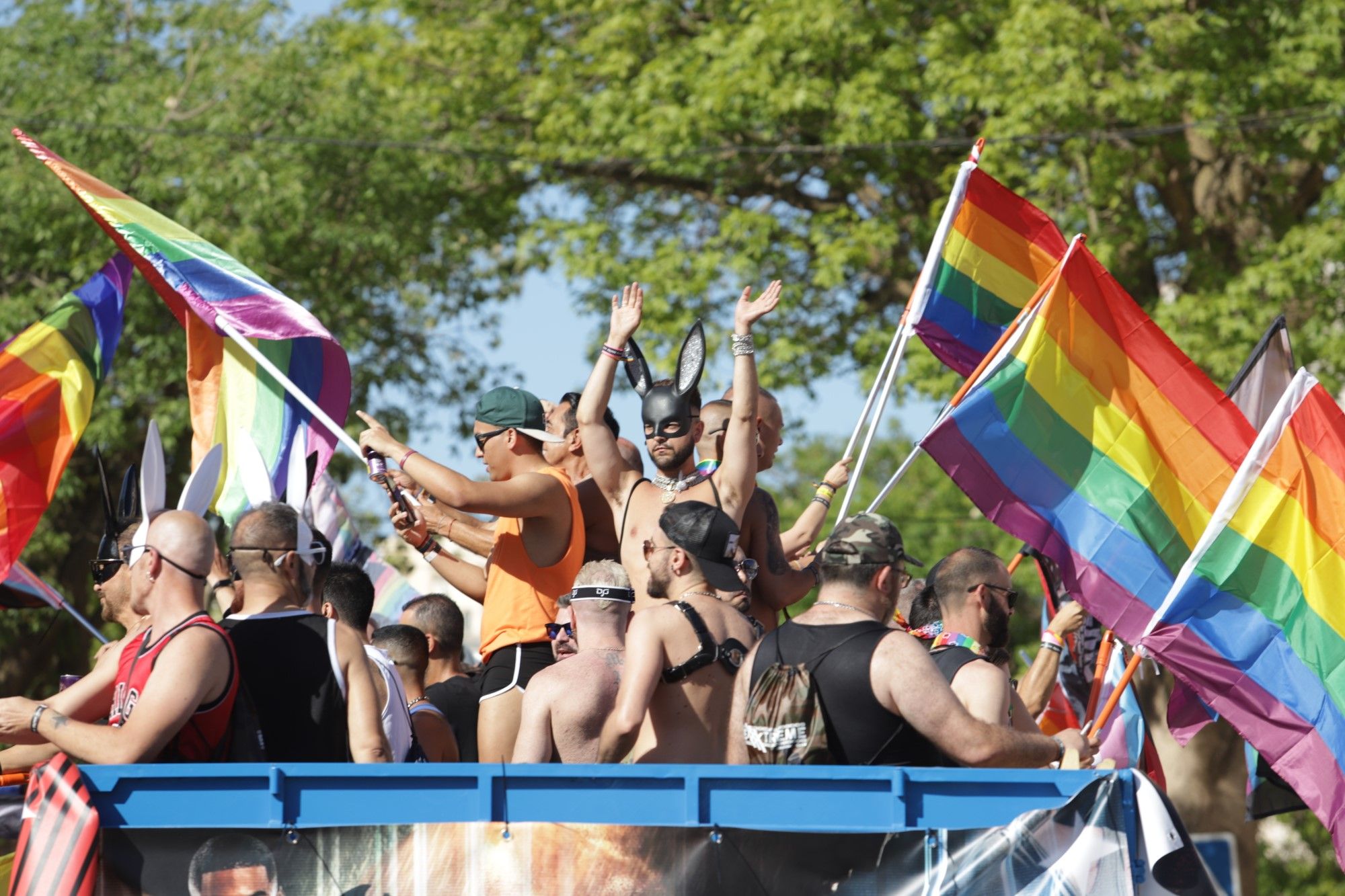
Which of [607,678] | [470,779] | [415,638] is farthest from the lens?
[415,638]

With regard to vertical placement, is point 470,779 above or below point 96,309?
below

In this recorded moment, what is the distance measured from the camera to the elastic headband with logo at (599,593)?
5348mm

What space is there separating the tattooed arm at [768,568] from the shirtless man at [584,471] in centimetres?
62

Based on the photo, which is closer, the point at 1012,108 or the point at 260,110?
the point at 1012,108

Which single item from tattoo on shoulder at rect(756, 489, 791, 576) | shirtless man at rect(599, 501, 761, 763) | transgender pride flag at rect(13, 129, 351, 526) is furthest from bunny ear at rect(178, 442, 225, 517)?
transgender pride flag at rect(13, 129, 351, 526)

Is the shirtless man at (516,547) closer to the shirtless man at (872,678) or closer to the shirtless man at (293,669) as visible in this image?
the shirtless man at (293,669)

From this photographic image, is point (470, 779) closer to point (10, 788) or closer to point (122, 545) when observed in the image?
point (10, 788)

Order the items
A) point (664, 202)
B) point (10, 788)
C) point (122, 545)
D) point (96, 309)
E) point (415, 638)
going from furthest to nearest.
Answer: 1. point (664, 202)
2. point (96, 309)
3. point (415, 638)
4. point (122, 545)
5. point (10, 788)

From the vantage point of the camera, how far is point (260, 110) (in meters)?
17.4

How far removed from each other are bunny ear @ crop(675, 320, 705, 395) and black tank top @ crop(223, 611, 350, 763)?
1707mm

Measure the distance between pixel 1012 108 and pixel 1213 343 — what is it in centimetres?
265

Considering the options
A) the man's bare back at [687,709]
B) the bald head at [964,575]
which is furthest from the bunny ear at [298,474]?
the bald head at [964,575]

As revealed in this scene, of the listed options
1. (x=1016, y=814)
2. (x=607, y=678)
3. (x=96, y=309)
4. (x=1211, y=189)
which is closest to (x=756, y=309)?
(x=607, y=678)

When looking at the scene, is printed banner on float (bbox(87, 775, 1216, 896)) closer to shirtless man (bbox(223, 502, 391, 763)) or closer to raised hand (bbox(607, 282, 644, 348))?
shirtless man (bbox(223, 502, 391, 763))
